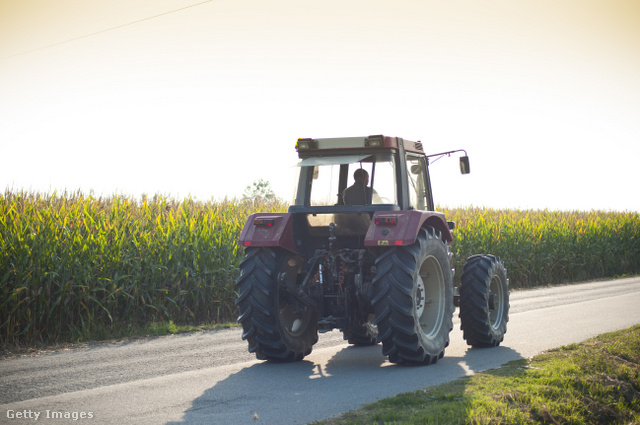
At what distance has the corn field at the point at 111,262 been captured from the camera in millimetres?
9766

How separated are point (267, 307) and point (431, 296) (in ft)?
6.78

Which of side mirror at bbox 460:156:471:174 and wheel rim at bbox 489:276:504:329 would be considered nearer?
side mirror at bbox 460:156:471:174

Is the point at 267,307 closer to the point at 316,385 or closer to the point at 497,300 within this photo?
the point at 316,385

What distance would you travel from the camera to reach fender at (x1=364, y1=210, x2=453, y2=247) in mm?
Result: 7070

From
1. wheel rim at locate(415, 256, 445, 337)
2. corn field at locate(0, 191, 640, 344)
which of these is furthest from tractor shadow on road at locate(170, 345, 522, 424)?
corn field at locate(0, 191, 640, 344)

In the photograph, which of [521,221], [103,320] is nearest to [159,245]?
[103,320]

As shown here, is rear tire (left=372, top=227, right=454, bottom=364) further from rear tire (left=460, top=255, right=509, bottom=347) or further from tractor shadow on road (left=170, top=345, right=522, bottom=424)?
rear tire (left=460, top=255, right=509, bottom=347)

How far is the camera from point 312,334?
820 cm

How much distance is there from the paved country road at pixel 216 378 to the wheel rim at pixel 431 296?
0.46 metres

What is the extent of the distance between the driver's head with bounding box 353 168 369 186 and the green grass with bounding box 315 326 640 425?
2.67 meters

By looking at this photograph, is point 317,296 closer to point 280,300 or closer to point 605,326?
point 280,300

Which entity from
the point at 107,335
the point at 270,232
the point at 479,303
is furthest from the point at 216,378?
the point at 107,335

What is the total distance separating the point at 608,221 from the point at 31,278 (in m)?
25.2

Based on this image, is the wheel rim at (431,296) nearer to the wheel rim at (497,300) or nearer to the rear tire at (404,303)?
the rear tire at (404,303)
